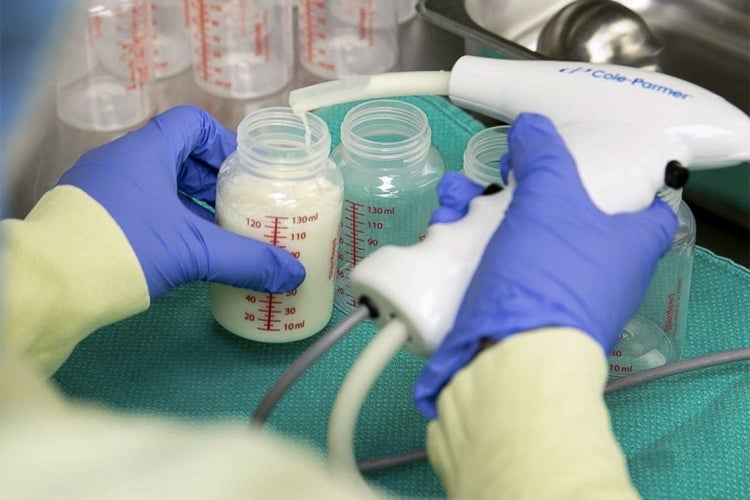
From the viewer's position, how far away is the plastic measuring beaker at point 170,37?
135 cm

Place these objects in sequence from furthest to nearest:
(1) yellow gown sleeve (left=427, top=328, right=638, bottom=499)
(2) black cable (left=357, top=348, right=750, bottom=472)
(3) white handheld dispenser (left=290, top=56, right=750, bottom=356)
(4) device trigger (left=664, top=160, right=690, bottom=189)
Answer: (2) black cable (left=357, top=348, right=750, bottom=472) → (4) device trigger (left=664, top=160, right=690, bottom=189) → (3) white handheld dispenser (left=290, top=56, right=750, bottom=356) → (1) yellow gown sleeve (left=427, top=328, right=638, bottom=499)

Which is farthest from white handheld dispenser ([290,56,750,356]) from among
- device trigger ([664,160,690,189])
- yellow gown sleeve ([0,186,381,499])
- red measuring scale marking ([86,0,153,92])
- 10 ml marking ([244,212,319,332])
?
red measuring scale marking ([86,0,153,92])

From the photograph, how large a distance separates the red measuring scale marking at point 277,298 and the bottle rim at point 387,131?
104 millimetres

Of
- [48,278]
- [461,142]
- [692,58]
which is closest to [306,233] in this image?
[48,278]

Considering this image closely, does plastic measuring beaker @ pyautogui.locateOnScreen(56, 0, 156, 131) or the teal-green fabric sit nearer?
the teal-green fabric

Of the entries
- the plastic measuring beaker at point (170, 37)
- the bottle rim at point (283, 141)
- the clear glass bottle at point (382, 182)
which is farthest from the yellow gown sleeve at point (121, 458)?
the plastic measuring beaker at point (170, 37)

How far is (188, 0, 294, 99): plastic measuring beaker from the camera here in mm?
1284

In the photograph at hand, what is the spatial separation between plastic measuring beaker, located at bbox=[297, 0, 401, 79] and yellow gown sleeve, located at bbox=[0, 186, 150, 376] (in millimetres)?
557

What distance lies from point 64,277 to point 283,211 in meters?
0.18

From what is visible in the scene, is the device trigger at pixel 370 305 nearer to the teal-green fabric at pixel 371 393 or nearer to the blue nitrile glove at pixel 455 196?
the blue nitrile glove at pixel 455 196

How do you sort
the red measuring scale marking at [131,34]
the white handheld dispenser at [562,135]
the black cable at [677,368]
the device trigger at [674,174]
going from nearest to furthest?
the white handheld dispenser at [562,135] → the device trigger at [674,174] → the black cable at [677,368] → the red measuring scale marking at [131,34]

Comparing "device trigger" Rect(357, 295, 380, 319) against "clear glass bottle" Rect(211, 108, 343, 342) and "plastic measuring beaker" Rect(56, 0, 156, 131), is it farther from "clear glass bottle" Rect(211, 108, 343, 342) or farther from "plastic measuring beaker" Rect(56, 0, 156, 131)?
"plastic measuring beaker" Rect(56, 0, 156, 131)

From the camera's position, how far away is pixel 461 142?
119cm

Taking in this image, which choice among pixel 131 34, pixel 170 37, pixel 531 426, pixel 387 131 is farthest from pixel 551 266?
pixel 170 37
